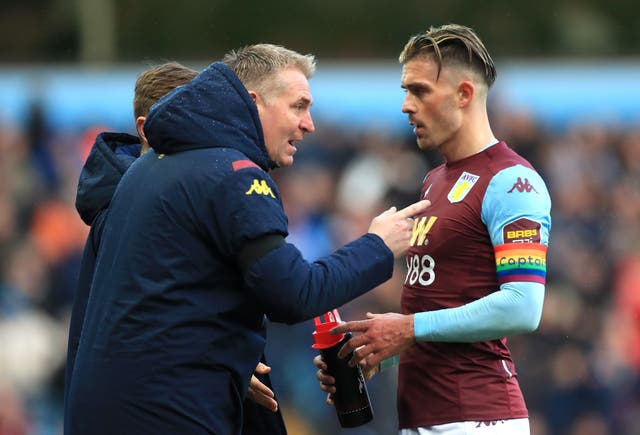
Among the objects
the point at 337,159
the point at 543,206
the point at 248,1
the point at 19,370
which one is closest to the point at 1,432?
the point at 19,370

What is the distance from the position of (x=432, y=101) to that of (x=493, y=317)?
902 mm

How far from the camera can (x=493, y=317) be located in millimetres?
4289

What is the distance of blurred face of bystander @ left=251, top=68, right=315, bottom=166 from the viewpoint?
451cm

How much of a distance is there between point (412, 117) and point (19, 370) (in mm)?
6448

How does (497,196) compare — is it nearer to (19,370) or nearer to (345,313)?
(345,313)

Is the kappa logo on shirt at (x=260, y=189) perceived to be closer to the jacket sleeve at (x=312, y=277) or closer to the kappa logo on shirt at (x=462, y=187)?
the jacket sleeve at (x=312, y=277)

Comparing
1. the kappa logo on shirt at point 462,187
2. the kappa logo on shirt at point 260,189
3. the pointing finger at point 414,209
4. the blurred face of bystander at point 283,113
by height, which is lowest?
the pointing finger at point 414,209

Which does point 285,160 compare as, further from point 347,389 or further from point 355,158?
point 355,158

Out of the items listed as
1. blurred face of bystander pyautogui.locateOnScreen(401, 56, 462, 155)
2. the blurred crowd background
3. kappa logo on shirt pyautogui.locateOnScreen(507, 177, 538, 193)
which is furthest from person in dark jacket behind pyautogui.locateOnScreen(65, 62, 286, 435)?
the blurred crowd background

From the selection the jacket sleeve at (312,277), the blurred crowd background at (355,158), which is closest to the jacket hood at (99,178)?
the jacket sleeve at (312,277)

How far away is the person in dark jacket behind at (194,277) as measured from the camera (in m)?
4.03

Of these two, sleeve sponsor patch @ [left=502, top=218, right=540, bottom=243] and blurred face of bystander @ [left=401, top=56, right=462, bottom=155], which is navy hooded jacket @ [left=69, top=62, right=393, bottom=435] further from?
blurred face of bystander @ [left=401, top=56, right=462, bottom=155]

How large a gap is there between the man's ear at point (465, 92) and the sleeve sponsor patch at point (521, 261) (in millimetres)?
629

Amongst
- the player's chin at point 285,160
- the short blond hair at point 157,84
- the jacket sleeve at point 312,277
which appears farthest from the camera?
the short blond hair at point 157,84
